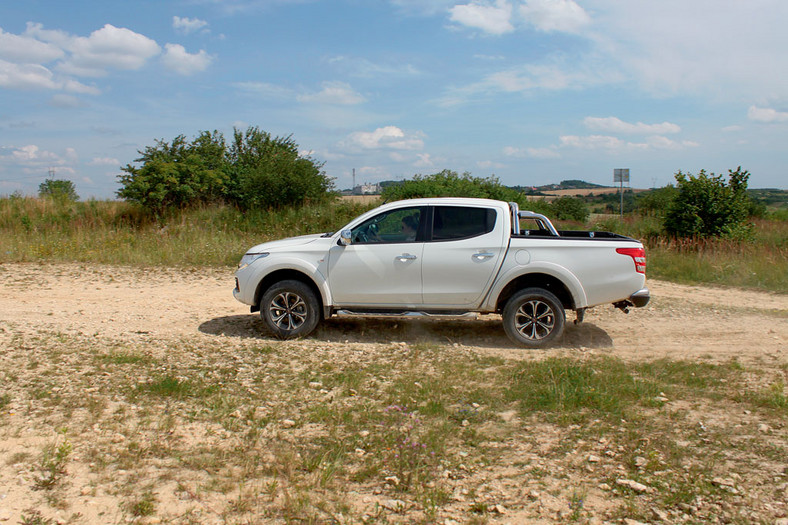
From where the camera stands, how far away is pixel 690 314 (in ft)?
31.3

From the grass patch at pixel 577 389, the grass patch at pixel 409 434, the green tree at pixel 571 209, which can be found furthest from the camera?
the green tree at pixel 571 209

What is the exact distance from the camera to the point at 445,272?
7.57m

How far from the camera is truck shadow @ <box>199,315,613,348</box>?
26.1 feet

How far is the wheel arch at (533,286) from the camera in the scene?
297 inches

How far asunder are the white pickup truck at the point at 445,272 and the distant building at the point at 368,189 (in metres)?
13.8

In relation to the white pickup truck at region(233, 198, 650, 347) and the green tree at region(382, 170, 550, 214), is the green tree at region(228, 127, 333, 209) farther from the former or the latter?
the white pickup truck at region(233, 198, 650, 347)

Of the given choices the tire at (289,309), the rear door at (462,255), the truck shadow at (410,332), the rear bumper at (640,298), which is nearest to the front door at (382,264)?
the rear door at (462,255)

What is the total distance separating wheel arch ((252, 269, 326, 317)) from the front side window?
2.63ft

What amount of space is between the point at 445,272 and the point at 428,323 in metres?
1.59

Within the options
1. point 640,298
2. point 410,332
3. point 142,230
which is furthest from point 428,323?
point 142,230

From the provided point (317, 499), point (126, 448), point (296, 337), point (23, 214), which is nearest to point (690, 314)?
point (296, 337)

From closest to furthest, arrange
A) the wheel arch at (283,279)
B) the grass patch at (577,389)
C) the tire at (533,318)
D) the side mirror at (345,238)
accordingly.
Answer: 1. the grass patch at (577,389)
2. the tire at (533,318)
3. the side mirror at (345,238)
4. the wheel arch at (283,279)

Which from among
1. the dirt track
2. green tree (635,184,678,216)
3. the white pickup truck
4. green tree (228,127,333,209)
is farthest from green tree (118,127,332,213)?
green tree (635,184,678,216)

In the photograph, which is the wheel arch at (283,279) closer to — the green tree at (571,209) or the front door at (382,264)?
the front door at (382,264)
